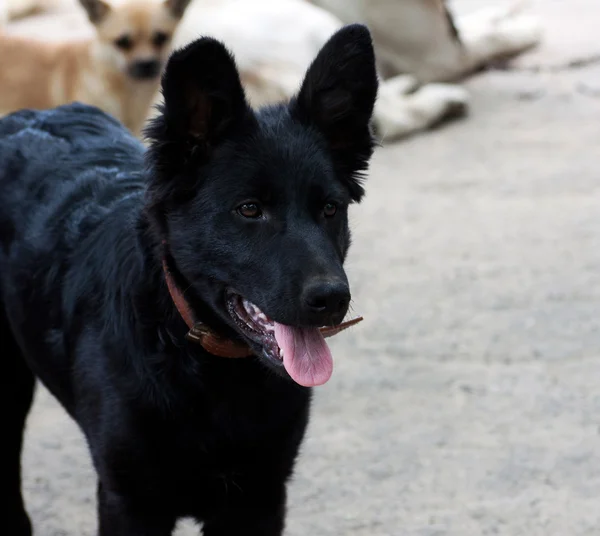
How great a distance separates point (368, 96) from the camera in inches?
108

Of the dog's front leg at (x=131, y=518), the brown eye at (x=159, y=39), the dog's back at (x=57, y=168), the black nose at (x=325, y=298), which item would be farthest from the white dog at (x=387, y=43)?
the black nose at (x=325, y=298)

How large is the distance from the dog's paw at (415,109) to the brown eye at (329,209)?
203 inches

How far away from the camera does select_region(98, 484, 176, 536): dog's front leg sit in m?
2.70

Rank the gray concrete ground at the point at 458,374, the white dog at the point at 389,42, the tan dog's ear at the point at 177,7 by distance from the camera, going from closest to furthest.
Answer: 1. the gray concrete ground at the point at 458,374
2. the tan dog's ear at the point at 177,7
3. the white dog at the point at 389,42

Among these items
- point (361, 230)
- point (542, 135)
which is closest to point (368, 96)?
point (361, 230)

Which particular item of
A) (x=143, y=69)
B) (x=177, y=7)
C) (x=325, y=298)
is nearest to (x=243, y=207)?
(x=325, y=298)

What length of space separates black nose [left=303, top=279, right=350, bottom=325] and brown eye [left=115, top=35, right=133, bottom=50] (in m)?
5.78

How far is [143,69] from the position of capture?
7598 mm

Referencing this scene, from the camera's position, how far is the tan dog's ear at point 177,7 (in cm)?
775

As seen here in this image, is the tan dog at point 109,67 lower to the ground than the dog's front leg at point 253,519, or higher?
lower

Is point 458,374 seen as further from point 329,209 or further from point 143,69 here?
point 143,69

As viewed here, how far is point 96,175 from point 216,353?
2.78ft

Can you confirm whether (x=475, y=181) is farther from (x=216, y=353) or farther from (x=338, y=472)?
(x=216, y=353)

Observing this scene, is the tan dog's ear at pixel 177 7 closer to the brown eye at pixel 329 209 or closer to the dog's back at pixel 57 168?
the dog's back at pixel 57 168
